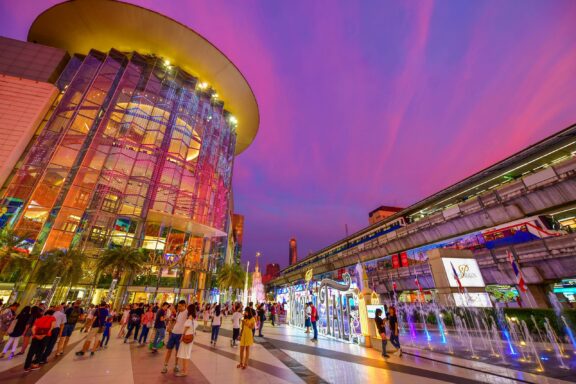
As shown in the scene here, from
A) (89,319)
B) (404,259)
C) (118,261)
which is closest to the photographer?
(89,319)

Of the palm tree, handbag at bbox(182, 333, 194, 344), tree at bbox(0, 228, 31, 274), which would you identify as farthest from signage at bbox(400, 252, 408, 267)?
tree at bbox(0, 228, 31, 274)

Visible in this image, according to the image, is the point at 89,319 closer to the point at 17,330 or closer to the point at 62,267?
the point at 17,330

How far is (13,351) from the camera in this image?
361 inches

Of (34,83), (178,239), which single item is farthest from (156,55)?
(178,239)

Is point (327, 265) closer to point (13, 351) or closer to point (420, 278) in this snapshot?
point (420, 278)

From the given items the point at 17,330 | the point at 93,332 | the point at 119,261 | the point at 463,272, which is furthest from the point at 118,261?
the point at 463,272

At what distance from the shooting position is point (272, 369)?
8.12 meters

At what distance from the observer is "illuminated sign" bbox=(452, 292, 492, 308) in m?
17.4

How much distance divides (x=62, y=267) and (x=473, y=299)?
1446 inches

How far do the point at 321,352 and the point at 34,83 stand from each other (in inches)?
1998

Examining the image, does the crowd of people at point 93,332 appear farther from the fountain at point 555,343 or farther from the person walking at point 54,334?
the fountain at point 555,343

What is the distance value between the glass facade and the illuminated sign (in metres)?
34.0

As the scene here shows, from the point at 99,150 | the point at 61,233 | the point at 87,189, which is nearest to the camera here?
the point at 61,233

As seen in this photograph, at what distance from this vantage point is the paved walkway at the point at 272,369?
6809 mm
